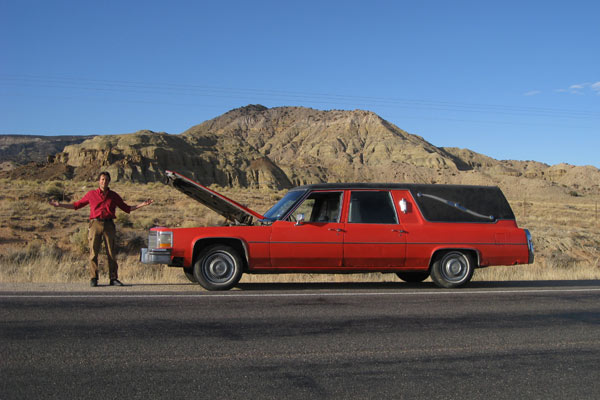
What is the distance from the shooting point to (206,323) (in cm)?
643

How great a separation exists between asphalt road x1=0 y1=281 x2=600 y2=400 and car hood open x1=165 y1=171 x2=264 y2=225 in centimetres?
152

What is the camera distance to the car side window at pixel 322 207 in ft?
31.5

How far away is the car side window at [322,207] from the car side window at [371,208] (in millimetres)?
246

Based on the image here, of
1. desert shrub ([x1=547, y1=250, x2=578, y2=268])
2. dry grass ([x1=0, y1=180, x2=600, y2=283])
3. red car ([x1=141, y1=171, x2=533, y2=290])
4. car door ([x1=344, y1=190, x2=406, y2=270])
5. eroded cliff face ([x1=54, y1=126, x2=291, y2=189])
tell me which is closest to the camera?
red car ([x1=141, y1=171, x2=533, y2=290])

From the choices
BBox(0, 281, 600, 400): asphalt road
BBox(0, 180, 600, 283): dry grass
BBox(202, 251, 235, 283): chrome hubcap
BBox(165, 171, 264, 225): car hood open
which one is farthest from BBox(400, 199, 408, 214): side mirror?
BBox(202, 251, 235, 283): chrome hubcap

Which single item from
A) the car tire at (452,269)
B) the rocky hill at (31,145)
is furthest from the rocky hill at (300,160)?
the car tire at (452,269)

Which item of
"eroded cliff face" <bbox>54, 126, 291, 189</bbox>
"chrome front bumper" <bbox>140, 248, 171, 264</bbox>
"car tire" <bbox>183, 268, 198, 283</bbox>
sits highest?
"eroded cliff face" <bbox>54, 126, 291, 189</bbox>

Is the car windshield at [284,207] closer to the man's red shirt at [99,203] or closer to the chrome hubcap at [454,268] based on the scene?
the man's red shirt at [99,203]

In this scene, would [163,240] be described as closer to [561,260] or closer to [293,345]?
[293,345]

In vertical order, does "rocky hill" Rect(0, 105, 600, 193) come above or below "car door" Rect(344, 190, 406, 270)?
above

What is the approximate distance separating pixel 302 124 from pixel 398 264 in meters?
185

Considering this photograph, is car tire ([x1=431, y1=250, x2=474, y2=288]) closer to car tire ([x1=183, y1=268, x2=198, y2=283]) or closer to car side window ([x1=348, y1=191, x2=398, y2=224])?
car side window ([x1=348, y1=191, x2=398, y2=224])

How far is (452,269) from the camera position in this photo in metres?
9.66

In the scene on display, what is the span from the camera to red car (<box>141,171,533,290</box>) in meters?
8.94
